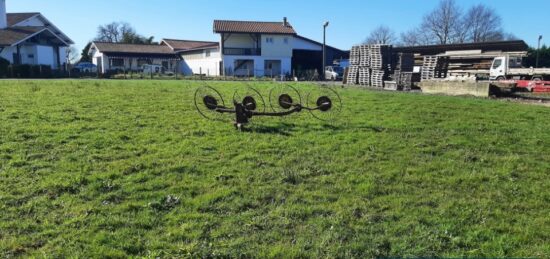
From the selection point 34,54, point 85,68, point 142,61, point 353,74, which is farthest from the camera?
point 142,61

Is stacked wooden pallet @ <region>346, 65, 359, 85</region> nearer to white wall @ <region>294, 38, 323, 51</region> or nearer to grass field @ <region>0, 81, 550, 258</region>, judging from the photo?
grass field @ <region>0, 81, 550, 258</region>

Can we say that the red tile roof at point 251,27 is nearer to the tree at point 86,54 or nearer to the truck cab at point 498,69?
the truck cab at point 498,69

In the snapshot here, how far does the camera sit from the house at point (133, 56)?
65.2 metres

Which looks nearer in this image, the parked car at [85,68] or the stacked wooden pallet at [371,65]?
the stacked wooden pallet at [371,65]

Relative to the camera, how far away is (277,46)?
57.9 metres

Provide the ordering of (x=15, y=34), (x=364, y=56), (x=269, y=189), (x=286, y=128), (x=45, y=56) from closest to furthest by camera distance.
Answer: (x=269, y=189) < (x=286, y=128) < (x=364, y=56) < (x=15, y=34) < (x=45, y=56)

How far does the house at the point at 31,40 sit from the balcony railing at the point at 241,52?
63.6ft

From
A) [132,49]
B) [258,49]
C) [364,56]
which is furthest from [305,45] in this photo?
[364,56]

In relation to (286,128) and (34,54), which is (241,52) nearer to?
(34,54)

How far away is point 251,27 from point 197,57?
9.97 meters

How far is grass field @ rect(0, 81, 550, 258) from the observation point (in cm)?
398

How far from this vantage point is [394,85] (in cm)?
2673

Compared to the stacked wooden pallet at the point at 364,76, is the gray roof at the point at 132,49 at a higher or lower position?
higher

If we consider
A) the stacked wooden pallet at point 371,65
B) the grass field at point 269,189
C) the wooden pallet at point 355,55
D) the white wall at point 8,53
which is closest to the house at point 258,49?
the white wall at point 8,53
